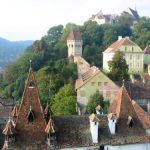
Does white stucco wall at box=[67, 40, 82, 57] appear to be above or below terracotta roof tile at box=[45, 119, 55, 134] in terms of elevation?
above

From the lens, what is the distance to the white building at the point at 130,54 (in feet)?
309

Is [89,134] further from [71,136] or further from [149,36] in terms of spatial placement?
[149,36]

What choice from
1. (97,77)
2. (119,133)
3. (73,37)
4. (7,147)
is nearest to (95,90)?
(97,77)

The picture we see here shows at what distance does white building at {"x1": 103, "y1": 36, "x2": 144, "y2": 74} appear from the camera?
94.1 m

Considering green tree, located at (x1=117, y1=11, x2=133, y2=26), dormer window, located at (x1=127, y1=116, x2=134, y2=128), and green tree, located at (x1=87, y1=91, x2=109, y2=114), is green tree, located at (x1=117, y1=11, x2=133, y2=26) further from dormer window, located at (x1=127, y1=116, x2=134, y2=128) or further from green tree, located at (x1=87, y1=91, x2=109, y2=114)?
dormer window, located at (x1=127, y1=116, x2=134, y2=128)

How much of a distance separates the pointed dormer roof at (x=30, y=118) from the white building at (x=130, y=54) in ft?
203

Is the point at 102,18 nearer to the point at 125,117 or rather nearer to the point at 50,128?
the point at 125,117

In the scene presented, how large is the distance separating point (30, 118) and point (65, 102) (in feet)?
101

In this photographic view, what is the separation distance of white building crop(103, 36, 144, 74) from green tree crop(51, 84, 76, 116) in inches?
939

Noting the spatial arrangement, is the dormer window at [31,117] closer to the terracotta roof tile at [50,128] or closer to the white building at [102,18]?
the terracotta roof tile at [50,128]

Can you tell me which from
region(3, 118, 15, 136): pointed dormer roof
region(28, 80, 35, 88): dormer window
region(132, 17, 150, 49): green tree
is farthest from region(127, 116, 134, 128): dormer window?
region(132, 17, 150, 49): green tree

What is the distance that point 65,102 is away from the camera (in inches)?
2486

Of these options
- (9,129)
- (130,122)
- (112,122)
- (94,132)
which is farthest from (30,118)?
(130,122)

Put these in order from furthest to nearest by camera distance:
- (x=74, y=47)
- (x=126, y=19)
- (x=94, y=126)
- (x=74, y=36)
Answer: (x=126, y=19) < (x=74, y=36) < (x=74, y=47) < (x=94, y=126)
